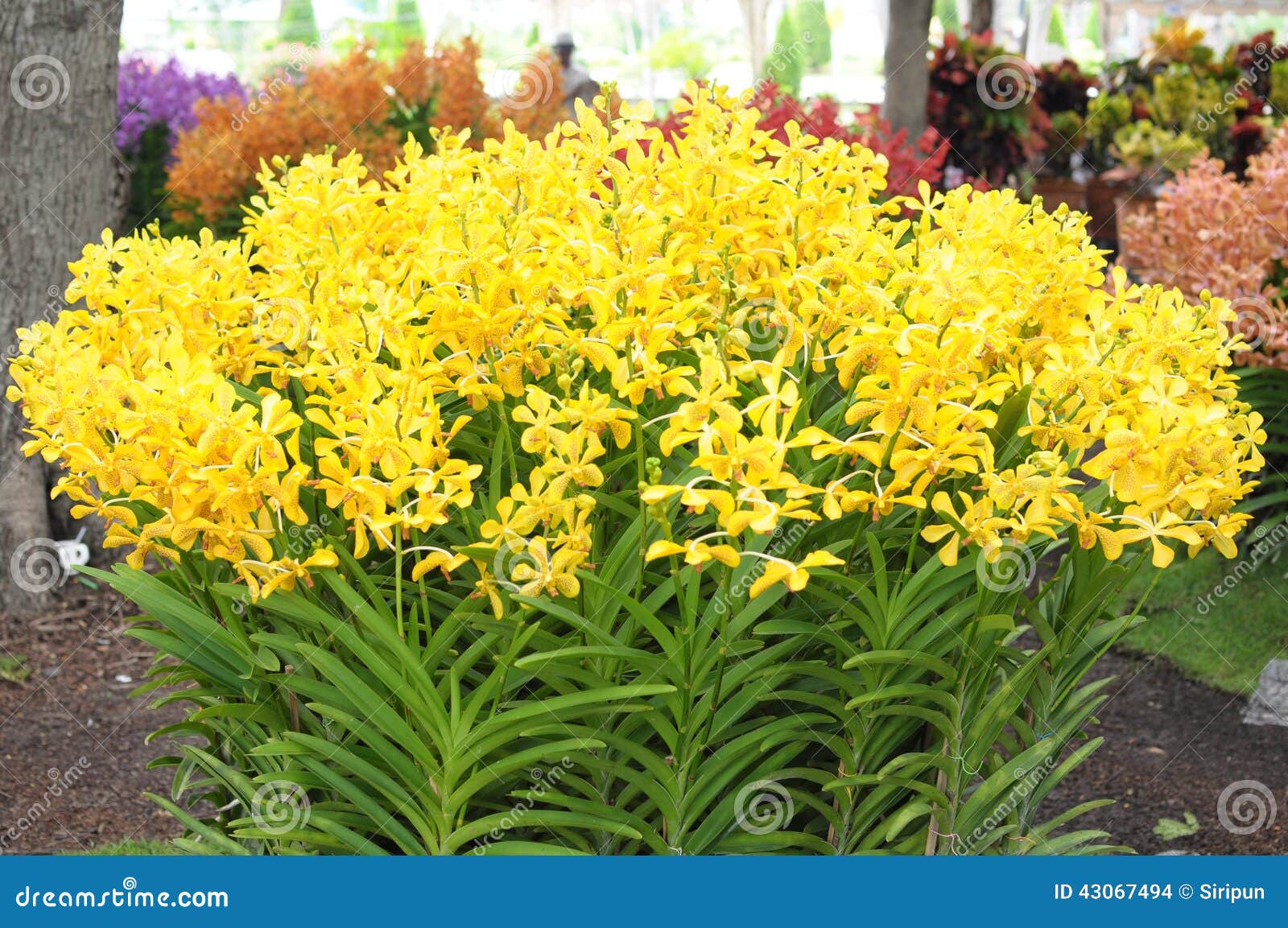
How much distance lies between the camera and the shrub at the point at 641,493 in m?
1.91

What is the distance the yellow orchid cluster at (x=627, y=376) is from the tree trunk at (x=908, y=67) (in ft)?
18.6

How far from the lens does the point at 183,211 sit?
642 cm

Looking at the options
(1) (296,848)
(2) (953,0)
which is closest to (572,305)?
(1) (296,848)

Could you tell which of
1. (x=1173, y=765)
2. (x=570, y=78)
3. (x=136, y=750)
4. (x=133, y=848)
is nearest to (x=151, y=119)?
(x=136, y=750)

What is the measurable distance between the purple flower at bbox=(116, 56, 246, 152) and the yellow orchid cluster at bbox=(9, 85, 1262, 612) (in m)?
5.22

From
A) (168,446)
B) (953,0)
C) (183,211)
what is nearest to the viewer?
(168,446)

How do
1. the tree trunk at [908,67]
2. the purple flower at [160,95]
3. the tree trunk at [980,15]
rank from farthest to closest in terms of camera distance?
the tree trunk at [980,15] → the tree trunk at [908,67] → the purple flower at [160,95]

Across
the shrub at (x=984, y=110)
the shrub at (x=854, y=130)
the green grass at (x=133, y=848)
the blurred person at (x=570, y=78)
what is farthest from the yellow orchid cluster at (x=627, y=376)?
the blurred person at (x=570, y=78)

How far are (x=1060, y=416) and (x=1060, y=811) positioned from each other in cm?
197

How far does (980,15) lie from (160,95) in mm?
8140

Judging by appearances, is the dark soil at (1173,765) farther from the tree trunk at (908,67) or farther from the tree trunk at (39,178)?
the tree trunk at (908,67)

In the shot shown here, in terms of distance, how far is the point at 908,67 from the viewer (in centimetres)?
788

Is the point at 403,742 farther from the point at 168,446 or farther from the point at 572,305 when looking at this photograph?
the point at 572,305

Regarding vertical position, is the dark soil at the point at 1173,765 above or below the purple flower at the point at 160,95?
below
